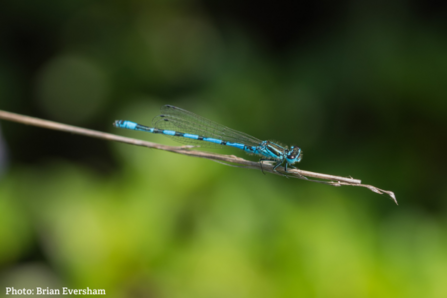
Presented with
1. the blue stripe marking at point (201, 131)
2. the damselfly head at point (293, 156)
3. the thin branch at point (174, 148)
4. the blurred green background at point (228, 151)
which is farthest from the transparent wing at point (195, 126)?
the thin branch at point (174, 148)

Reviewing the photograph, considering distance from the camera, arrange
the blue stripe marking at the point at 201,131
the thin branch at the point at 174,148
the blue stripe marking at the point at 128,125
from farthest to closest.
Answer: the blue stripe marking at the point at 201,131
the blue stripe marking at the point at 128,125
the thin branch at the point at 174,148

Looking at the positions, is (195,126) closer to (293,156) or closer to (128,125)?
(128,125)

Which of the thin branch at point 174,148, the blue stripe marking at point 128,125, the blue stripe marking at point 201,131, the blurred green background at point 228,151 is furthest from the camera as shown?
the blue stripe marking at point 201,131

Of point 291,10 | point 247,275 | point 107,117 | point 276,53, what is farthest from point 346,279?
point 291,10

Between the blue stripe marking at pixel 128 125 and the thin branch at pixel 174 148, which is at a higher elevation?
the blue stripe marking at pixel 128 125

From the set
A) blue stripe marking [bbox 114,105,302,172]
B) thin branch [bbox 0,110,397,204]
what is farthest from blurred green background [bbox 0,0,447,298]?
thin branch [bbox 0,110,397,204]

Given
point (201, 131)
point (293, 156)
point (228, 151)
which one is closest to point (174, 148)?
point (293, 156)

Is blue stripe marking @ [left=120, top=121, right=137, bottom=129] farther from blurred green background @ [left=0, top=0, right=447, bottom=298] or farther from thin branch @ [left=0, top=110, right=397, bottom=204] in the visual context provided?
thin branch @ [left=0, top=110, right=397, bottom=204]

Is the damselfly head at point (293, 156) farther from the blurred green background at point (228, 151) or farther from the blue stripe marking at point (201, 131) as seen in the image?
the blurred green background at point (228, 151)
